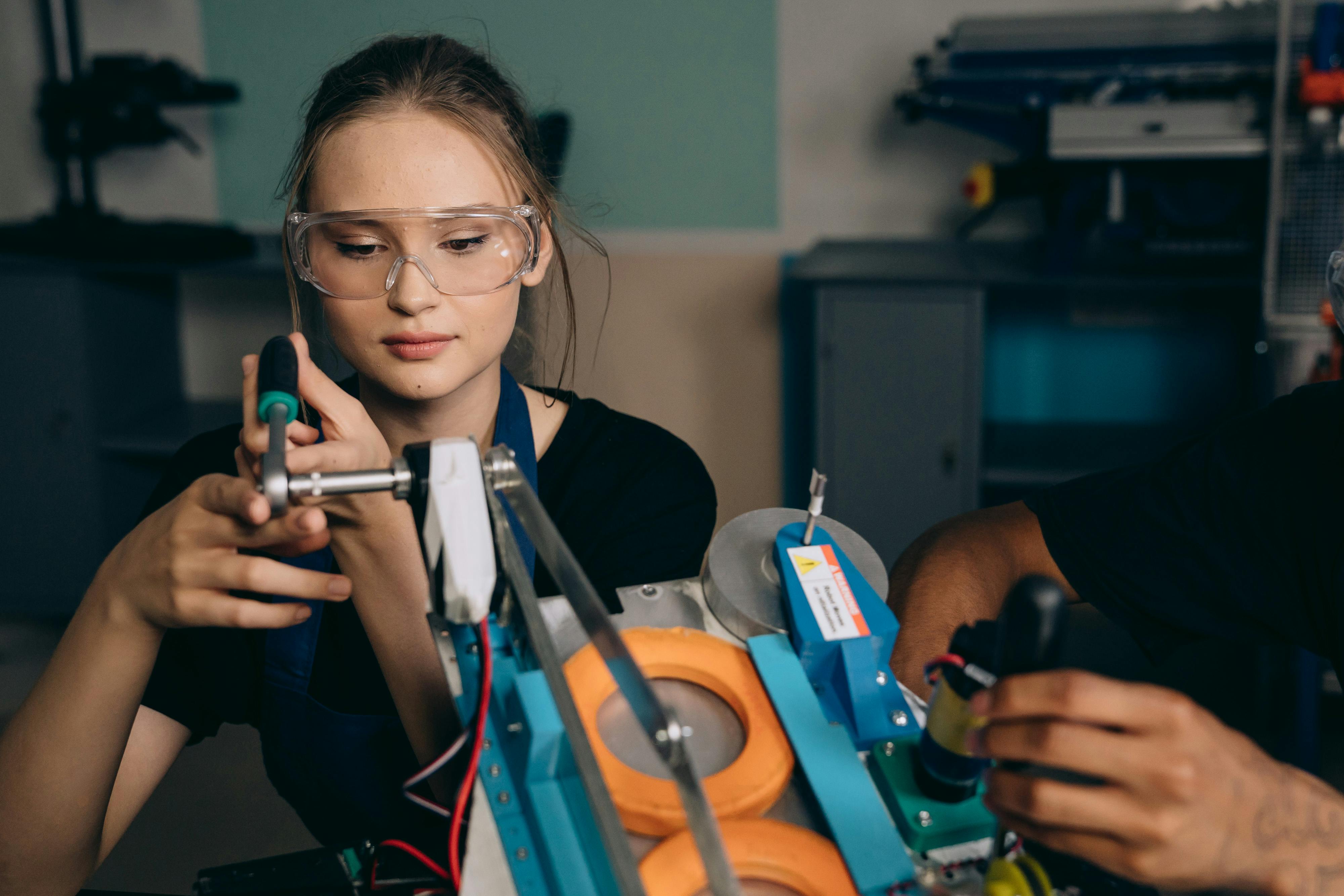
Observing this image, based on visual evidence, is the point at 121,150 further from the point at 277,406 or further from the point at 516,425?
the point at 277,406

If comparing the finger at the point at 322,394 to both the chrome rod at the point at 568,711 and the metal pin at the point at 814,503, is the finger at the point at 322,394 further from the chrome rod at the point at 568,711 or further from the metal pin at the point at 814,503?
the metal pin at the point at 814,503

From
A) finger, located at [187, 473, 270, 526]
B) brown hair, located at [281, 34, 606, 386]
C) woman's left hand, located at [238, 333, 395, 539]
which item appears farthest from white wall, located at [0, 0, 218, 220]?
finger, located at [187, 473, 270, 526]

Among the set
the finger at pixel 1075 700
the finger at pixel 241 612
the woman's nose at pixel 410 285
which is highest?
the woman's nose at pixel 410 285

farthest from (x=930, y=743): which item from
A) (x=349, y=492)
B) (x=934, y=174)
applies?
(x=934, y=174)

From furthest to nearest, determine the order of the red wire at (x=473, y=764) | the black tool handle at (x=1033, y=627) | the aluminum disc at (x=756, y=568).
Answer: the aluminum disc at (x=756, y=568) → the red wire at (x=473, y=764) → the black tool handle at (x=1033, y=627)

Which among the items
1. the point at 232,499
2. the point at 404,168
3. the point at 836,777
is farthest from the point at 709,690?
the point at 404,168

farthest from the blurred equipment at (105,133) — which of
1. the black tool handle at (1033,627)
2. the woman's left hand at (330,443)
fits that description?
the black tool handle at (1033,627)

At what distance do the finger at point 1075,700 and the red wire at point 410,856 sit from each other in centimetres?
36

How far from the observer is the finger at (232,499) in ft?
2.10

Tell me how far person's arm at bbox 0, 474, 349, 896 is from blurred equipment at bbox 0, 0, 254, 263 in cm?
200

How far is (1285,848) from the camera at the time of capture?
1.90 feet

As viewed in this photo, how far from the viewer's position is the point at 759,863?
21.2 inches

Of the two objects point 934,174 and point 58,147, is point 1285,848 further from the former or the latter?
point 58,147

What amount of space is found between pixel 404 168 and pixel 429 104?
0.11m
